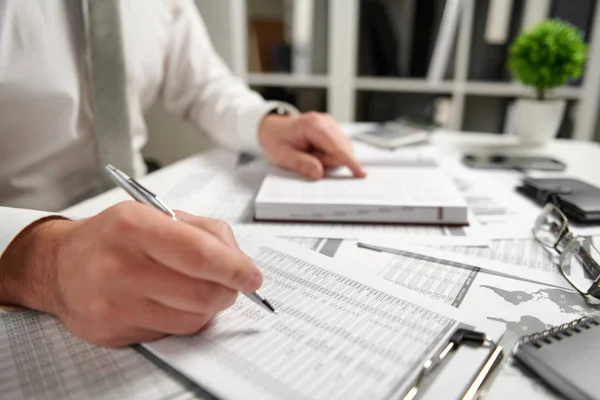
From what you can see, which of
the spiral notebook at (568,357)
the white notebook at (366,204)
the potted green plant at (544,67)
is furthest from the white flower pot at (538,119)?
the spiral notebook at (568,357)

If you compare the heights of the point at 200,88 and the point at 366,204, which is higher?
the point at 200,88

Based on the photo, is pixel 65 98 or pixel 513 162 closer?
pixel 65 98

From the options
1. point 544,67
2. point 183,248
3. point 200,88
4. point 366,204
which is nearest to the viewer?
point 183,248

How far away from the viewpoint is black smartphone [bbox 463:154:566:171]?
78cm

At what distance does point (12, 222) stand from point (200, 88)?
678 millimetres

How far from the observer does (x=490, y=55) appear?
148 cm

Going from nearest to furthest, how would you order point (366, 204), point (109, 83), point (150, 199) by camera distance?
point (150, 199)
point (366, 204)
point (109, 83)

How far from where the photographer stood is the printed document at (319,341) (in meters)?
0.28

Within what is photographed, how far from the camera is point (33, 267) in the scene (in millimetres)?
361

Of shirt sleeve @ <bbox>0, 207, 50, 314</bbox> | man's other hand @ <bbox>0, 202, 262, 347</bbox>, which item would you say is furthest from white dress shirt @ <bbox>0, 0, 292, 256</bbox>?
man's other hand @ <bbox>0, 202, 262, 347</bbox>

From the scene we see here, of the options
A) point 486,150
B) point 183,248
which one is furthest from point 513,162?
point 183,248

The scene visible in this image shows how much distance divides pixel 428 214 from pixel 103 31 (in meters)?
0.55

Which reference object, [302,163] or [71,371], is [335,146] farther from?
[71,371]

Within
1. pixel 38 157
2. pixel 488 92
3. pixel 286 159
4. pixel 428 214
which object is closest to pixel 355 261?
pixel 428 214
